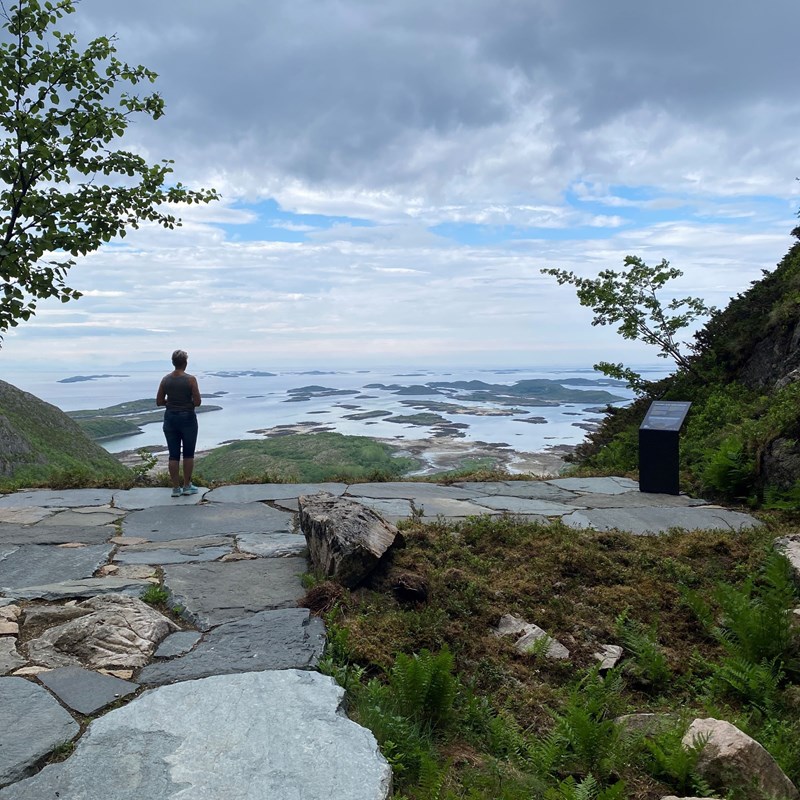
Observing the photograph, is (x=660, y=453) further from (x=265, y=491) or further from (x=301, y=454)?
(x=301, y=454)

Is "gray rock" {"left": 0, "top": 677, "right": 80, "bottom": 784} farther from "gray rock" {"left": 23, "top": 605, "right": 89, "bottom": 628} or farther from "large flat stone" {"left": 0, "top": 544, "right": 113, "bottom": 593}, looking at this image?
"large flat stone" {"left": 0, "top": 544, "right": 113, "bottom": 593}

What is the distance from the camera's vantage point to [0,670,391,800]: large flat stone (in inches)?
96.0

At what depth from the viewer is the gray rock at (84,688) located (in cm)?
304

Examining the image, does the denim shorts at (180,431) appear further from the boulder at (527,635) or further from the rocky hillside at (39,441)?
the rocky hillside at (39,441)

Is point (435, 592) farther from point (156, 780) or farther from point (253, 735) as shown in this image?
point (156, 780)

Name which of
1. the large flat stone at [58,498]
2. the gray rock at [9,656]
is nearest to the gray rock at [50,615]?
the gray rock at [9,656]

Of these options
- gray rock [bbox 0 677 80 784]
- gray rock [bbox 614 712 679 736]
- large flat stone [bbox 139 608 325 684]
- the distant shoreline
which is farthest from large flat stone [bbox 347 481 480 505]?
the distant shoreline

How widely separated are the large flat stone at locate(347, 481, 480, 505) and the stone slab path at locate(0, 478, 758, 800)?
122 centimetres

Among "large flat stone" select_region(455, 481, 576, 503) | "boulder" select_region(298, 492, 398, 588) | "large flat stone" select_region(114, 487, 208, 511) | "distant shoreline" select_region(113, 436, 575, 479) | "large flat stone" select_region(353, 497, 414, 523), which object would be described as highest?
"boulder" select_region(298, 492, 398, 588)

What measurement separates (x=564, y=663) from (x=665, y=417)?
558 centimetres

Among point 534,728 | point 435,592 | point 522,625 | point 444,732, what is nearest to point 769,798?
point 534,728

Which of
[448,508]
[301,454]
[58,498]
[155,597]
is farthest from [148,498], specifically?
[301,454]

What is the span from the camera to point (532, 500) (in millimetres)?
8180

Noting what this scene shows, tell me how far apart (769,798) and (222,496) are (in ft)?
22.1
